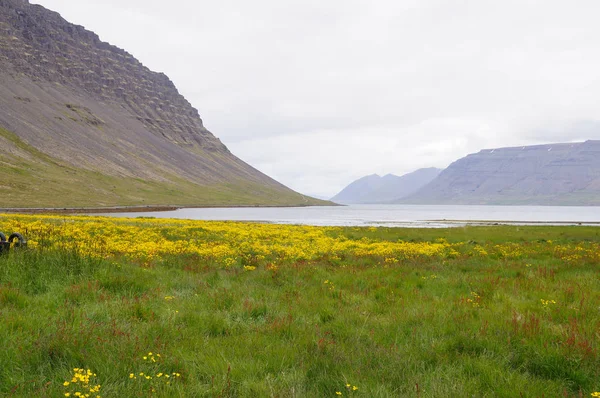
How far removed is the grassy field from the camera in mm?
5156

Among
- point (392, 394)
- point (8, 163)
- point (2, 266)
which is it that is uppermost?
point (8, 163)

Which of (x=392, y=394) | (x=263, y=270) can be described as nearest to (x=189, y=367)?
(x=392, y=394)

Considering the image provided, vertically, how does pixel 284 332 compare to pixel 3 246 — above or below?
below

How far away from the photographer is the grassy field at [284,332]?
5.16 meters

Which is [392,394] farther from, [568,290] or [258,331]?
[568,290]

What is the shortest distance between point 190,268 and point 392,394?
989cm

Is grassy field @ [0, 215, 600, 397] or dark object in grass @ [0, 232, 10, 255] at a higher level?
dark object in grass @ [0, 232, 10, 255]

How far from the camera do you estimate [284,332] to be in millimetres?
7207

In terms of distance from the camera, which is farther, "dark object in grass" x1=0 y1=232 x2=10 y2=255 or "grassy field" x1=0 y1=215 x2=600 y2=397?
"dark object in grass" x1=0 y1=232 x2=10 y2=255

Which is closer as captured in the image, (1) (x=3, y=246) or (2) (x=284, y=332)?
(2) (x=284, y=332)

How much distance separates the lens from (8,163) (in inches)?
5069

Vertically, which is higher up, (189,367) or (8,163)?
(8,163)

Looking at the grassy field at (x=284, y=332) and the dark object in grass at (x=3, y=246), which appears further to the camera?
the dark object in grass at (x=3, y=246)

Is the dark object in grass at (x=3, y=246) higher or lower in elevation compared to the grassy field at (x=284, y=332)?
higher
